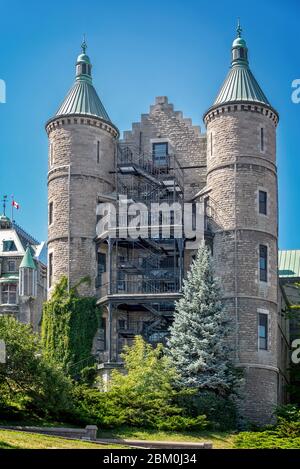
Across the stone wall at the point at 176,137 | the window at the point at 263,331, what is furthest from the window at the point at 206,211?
the window at the point at 263,331

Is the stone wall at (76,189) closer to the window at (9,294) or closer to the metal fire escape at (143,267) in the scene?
the metal fire escape at (143,267)

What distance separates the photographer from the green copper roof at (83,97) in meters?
54.5

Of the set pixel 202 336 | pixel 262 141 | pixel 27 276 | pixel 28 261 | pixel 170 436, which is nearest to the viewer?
pixel 170 436

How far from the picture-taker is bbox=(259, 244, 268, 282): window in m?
50.8

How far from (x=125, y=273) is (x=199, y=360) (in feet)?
31.2

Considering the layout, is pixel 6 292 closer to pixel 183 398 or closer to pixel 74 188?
pixel 74 188

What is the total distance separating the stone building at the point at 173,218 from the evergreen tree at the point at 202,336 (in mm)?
2585

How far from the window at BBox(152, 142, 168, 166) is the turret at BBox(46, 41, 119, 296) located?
9.43 ft

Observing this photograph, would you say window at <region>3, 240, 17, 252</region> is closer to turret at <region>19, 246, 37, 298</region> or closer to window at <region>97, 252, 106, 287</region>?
turret at <region>19, 246, 37, 298</region>

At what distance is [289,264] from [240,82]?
2360 cm

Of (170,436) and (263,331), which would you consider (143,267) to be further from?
(170,436)

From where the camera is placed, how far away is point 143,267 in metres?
53.8

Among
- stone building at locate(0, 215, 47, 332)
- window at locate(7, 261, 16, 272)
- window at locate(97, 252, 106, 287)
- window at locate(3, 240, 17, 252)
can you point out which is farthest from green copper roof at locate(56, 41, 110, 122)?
window at locate(3, 240, 17, 252)

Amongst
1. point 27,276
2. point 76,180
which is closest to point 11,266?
point 27,276
